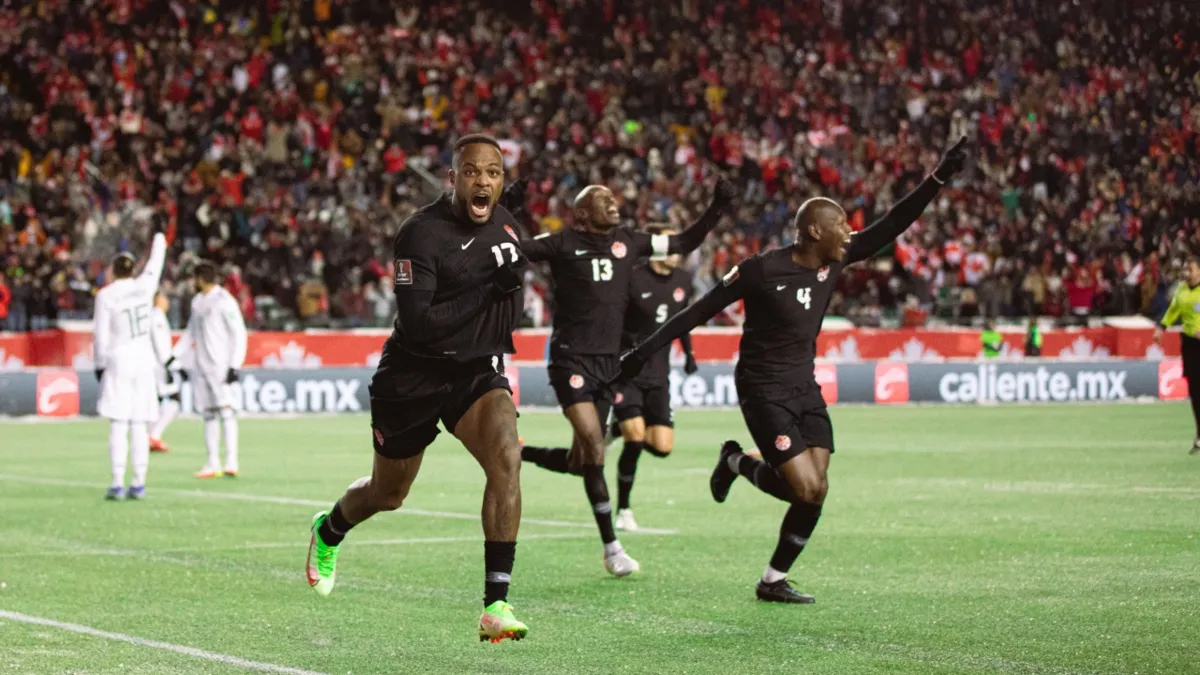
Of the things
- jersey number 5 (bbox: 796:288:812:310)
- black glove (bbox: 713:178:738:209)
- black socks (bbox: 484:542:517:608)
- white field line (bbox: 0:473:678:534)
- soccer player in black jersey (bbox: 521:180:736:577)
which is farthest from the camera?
white field line (bbox: 0:473:678:534)

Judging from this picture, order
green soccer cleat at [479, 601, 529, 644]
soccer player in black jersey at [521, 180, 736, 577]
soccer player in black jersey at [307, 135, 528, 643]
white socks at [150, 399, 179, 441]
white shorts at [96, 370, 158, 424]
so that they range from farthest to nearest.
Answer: white socks at [150, 399, 179, 441]
white shorts at [96, 370, 158, 424]
soccer player in black jersey at [521, 180, 736, 577]
soccer player in black jersey at [307, 135, 528, 643]
green soccer cleat at [479, 601, 529, 644]

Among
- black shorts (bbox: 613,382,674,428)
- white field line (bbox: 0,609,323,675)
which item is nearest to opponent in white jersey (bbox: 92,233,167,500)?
black shorts (bbox: 613,382,674,428)

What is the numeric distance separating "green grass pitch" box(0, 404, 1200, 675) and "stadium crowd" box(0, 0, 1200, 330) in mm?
11244

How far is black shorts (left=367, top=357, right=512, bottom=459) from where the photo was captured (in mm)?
7922

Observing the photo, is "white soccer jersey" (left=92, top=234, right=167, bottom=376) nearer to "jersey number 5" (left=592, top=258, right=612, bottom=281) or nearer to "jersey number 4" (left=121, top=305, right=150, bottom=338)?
"jersey number 4" (left=121, top=305, right=150, bottom=338)

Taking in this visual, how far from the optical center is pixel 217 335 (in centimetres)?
1912

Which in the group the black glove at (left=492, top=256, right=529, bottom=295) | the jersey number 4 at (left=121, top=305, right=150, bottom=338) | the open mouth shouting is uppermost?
the open mouth shouting

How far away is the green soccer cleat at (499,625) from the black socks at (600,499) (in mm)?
3807

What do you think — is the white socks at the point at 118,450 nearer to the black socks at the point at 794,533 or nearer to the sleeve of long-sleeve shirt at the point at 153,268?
the sleeve of long-sleeve shirt at the point at 153,268

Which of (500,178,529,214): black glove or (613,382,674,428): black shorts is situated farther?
(613,382,674,428): black shorts

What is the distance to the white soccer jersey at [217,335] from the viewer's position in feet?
62.5

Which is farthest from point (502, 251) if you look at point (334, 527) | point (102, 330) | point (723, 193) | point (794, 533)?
point (102, 330)

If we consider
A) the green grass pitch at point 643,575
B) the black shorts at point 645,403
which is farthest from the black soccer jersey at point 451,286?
the black shorts at point 645,403

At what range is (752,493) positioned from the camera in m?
16.8
